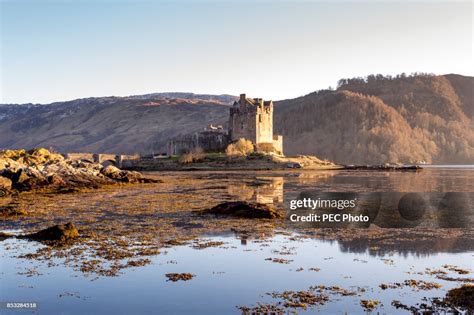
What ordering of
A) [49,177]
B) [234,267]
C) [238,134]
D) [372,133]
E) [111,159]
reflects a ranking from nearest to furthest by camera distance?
1. [234,267]
2. [49,177]
3. [238,134]
4. [111,159]
5. [372,133]

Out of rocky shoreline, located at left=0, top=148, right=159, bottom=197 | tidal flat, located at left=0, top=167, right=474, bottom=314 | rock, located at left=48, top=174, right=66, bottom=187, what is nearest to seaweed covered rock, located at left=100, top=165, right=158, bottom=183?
rocky shoreline, located at left=0, top=148, right=159, bottom=197

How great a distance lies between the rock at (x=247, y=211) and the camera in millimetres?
21219

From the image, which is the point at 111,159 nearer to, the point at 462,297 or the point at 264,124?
the point at 264,124

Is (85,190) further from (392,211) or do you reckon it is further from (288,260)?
(288,260)

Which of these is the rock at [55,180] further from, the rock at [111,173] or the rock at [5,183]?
the rock at [111,173]

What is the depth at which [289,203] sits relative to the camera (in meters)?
27.3

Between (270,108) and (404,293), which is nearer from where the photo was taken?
(404,293)

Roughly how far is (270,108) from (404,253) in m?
95.1

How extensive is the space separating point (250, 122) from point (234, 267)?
90.0 metres

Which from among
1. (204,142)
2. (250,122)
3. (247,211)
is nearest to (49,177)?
(247,211)

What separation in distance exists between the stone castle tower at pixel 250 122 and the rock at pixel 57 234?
8485 cm

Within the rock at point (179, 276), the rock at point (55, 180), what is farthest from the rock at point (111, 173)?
the rock at point (179, 276)

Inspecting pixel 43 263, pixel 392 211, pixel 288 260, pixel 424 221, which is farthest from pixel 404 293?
pixel 392 211

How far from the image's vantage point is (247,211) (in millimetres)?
21578
